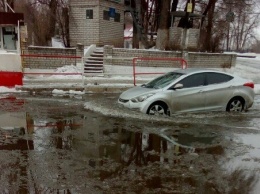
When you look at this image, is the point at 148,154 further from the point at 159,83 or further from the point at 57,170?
the point at 159,83

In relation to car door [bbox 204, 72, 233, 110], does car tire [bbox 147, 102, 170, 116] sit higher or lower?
lower

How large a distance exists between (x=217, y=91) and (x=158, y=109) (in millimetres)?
1978

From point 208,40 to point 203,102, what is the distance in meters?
19.3

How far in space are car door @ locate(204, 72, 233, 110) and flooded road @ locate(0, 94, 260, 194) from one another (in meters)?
0.32

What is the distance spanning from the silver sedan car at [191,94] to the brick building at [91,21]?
16883 millimetres

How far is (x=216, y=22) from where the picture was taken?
3312 cm

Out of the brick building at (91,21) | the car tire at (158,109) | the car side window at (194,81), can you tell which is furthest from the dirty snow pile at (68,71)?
the car side window at (194,81)

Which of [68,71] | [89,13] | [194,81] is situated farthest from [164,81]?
[89,13]

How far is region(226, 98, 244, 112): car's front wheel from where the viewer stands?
986 cm

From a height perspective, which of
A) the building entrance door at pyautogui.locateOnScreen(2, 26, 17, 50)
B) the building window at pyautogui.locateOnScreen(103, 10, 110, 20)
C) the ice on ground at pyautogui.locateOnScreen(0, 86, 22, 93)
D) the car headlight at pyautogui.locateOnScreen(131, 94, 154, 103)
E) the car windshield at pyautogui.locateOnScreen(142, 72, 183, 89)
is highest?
the building window at pyautogui.locateOnScreen(103, 10, 110, 20)

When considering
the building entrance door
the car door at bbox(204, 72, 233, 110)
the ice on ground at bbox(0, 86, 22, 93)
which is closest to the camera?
the car door at bbox(204, 72, 233, 110)

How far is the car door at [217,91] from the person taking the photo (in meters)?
9.44

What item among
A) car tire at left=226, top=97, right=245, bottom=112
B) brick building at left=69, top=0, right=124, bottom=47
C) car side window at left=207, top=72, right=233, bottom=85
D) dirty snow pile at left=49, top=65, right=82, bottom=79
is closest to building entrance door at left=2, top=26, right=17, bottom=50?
dirty snow pile at left=49, top=65, right=82, bottom=79

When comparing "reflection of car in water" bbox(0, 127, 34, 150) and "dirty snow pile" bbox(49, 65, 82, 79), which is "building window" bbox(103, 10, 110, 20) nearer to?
"dirty snow pile" bbox(49, 65, 82, 79)
